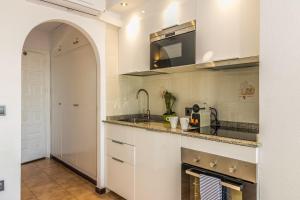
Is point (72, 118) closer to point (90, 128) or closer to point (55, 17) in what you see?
point (90, 128)

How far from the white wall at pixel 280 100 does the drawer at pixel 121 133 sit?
1.23 metres

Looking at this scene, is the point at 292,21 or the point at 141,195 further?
the point at 141,195

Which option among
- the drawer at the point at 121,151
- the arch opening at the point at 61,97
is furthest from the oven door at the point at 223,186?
the arch opening at the point at 61,97

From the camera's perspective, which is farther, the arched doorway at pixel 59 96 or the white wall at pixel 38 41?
the white wall at pixel 38 41

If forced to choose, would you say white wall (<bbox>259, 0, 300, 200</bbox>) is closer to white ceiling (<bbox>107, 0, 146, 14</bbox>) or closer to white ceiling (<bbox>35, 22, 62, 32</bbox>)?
white ceiling (<bbox>107, 0, 146, 14</bbox>)

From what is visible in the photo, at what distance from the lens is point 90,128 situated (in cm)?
285

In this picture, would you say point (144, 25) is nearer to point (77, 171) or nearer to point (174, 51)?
point (174, 51)

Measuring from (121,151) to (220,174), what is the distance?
1.19m

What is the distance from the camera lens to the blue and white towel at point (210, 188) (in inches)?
55.8

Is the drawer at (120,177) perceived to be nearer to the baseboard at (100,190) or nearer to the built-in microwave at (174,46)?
the baseboard at (100,190)

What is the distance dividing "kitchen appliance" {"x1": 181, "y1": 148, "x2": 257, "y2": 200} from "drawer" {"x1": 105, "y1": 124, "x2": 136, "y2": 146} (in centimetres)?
67

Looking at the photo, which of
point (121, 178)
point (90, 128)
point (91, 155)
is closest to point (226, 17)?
point (121, 178)

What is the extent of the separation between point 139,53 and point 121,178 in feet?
4.90

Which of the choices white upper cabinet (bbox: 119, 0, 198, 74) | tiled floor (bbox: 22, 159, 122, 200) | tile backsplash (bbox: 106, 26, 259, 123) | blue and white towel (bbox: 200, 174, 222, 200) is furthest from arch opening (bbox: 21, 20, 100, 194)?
blue and white towel (bbox: 200, 174, 222, 200)
